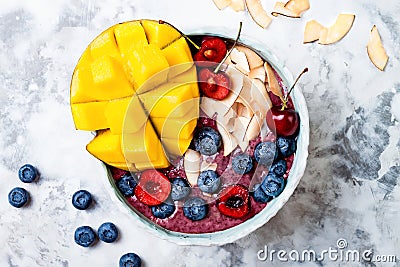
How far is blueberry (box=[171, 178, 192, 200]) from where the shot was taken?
1718 mm

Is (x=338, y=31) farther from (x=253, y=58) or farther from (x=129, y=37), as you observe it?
(x=129, y=37)

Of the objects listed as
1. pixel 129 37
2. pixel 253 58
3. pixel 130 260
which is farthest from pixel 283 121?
pixel 130 260

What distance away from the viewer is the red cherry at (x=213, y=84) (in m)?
1.68

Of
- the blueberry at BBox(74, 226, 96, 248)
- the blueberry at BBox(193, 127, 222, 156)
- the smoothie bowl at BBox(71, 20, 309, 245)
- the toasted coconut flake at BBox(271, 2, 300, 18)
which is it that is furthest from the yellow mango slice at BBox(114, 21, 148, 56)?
the blueberry at BBox(74, 226, 96, 248)

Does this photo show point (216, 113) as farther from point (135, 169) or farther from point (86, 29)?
point (86, 29)

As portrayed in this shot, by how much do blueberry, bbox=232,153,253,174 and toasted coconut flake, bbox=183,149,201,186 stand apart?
0.09 m

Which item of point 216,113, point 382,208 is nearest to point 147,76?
point 216,113

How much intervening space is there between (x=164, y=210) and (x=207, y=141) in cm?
21

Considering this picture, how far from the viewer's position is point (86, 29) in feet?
6.53

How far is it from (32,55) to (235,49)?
0.64 metres

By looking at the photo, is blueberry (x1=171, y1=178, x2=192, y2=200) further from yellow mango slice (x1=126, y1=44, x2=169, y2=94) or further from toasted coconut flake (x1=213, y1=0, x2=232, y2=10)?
toasted coconut flake (x1=213, y1=0, x2=232, y2=10)

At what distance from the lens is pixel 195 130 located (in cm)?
170

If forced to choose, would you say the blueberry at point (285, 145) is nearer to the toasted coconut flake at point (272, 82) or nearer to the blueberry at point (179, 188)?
the toasted coconut flake at point (272, 82)

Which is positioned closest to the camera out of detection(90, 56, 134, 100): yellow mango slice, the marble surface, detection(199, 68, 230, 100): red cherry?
detection(90, 56, 134, 100): yellow mango slice
